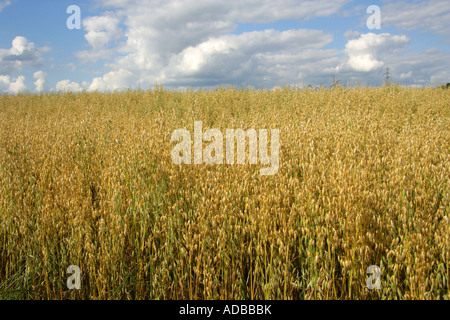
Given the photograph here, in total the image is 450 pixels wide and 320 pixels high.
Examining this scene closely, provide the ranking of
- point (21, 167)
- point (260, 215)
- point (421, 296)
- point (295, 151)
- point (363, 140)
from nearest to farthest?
point (421, 296)
point (260, 215)
point (295, 151)
point (363, 140)
point (21, 167)

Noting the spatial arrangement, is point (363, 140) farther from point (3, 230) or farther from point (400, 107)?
point (400, 107)

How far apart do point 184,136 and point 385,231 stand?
2363mm

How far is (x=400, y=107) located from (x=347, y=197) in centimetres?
641

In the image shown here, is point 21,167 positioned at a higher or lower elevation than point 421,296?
higher

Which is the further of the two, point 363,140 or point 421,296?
point 363,140

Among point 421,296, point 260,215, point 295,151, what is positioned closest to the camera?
point 421,296

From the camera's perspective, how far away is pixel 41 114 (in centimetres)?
1002
